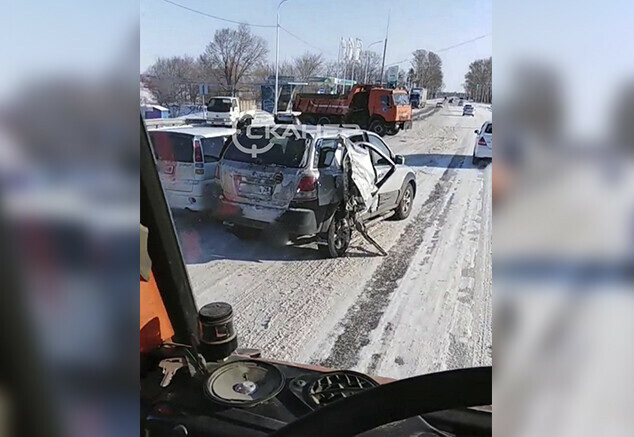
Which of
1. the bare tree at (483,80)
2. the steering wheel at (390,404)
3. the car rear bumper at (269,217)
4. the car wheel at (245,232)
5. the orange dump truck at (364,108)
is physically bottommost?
the car wheel at (245,232)

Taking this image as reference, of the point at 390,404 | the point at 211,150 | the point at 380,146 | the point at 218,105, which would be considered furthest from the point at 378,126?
the point at 390,404

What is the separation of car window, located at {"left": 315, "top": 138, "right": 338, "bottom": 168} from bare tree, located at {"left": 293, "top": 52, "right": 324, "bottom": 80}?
24.6 inches

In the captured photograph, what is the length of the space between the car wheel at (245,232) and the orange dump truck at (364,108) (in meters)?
1.92

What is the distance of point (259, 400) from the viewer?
1.04 meters

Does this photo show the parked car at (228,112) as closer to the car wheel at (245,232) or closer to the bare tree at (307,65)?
the bare tree at (307,65)

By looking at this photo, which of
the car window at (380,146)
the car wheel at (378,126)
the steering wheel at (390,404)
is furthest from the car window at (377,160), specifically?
the steering wheel at (390,404)

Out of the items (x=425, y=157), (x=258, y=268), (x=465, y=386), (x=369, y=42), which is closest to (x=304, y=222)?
(x=258, y=268)

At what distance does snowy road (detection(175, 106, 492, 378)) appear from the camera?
2512 mm
